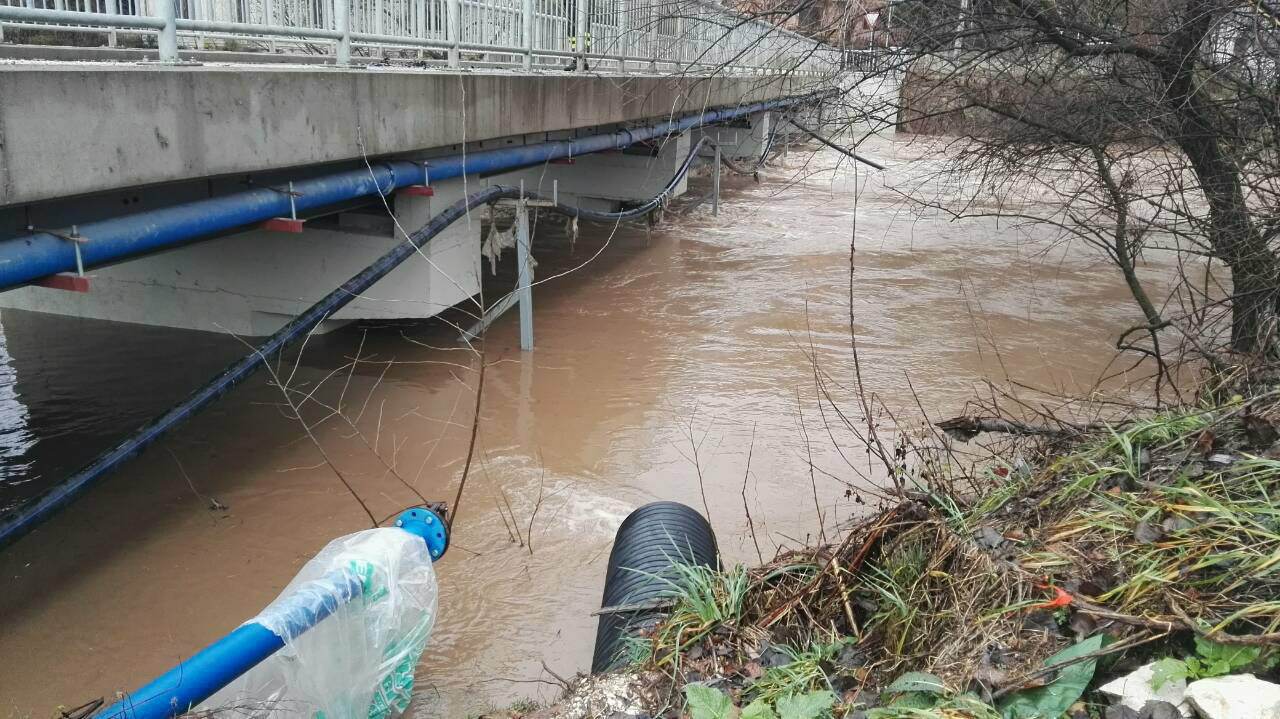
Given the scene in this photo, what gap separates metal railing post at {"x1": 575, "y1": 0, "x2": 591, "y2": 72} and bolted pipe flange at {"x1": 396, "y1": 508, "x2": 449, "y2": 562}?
6869 mm

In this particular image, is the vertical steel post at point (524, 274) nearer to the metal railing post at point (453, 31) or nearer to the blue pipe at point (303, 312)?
the blue pipe at point (303, 312)

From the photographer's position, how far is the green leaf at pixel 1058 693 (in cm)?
250

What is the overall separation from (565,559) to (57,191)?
10.4ft

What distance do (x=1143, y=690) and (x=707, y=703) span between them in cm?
117

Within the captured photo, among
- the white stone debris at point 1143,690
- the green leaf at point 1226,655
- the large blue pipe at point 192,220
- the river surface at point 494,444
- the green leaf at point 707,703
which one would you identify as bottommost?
the river surface at point 494,444

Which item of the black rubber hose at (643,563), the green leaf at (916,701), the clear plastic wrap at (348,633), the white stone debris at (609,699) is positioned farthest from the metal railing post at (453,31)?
the green leaf at (916,701)

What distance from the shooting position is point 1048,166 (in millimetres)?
7762

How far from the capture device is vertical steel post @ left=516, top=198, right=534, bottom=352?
8.59 m

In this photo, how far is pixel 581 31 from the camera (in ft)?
32.4

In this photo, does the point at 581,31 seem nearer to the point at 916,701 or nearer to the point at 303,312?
the point at 303,312

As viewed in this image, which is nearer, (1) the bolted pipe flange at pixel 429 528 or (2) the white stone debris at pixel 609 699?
(2) the white stone debris at pixel 609 699

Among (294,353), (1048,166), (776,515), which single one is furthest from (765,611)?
(294,353)

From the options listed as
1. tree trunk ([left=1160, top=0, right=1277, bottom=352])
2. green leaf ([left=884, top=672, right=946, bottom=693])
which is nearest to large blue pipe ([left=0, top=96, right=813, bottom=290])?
tree trunk ([left=1160, top=0, right=1277, bottom=352])

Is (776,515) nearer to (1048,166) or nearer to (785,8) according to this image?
(785,8)
